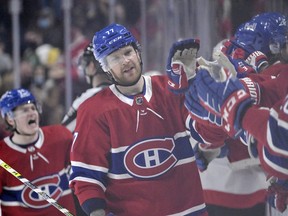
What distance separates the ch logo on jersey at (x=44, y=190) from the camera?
280 centimetres

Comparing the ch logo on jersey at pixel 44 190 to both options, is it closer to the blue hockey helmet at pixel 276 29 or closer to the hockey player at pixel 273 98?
the hockey player at pixel 273 98

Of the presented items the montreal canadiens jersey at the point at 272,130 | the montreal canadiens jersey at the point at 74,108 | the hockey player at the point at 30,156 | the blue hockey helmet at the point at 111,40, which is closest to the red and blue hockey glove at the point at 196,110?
the montreal canadiens jersey at the point at 272,130

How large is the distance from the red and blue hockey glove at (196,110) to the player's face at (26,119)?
609mm

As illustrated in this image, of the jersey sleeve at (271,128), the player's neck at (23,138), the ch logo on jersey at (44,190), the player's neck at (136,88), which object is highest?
the player's neck at (136,88)

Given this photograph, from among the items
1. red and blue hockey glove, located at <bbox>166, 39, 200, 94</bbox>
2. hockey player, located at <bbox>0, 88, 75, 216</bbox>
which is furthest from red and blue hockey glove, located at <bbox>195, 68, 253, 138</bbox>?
hockey player, located at <bbox>0, 88, 75, 216</bbox>

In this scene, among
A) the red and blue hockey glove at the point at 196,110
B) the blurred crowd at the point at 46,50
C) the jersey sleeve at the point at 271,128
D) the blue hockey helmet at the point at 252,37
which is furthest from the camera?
the blurred crowd at the point at 46,50

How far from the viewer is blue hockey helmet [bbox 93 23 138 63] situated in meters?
2.46

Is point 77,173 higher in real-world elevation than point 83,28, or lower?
lower

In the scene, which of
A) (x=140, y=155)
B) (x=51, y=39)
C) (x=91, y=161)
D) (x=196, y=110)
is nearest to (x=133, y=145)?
(x=140, y=155)

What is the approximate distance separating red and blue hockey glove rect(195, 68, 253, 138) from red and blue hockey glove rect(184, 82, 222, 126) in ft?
0.15

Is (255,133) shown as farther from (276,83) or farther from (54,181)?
(54,181)

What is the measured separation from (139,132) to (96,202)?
0.78 ft

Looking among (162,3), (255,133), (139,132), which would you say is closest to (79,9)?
(162,3)

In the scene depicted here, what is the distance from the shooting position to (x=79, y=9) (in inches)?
106
